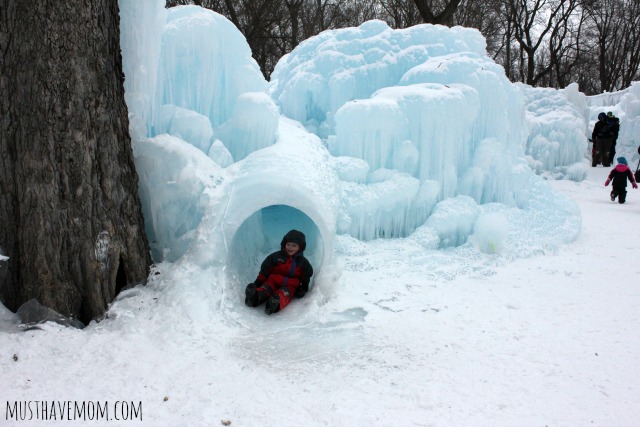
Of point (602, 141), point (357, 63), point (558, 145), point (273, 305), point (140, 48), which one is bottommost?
point (273, 305)

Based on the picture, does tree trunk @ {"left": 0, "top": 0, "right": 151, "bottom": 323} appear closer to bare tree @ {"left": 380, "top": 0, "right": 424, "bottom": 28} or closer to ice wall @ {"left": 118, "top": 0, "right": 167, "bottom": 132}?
ice wall @ {"left": 118, "top": 0, "right": 167, "bottom": 132}

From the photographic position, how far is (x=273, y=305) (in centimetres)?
385

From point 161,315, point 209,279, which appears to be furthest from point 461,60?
point 161,315

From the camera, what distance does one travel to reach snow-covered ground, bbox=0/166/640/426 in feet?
8.21

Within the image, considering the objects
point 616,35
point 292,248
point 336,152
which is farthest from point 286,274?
point 616,35

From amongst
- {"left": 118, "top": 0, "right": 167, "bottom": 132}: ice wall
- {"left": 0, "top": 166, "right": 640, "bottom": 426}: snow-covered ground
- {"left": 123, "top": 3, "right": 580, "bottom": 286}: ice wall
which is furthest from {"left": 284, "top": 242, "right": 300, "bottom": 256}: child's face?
{"left": 118, "top": 0, "right": 167, "bottom": 132}: ice wall

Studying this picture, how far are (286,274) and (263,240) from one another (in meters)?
1.42

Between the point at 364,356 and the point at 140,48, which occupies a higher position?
the point at 140,48

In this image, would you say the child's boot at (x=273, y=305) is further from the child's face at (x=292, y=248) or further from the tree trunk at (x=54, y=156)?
the tree trunk at (x=54, y=156)

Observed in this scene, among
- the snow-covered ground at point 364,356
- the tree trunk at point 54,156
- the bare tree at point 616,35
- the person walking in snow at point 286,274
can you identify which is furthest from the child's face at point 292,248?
the bare tree at point 616,35

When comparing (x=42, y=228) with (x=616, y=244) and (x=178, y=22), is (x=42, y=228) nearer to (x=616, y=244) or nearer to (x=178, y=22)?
(x=178, y=22)

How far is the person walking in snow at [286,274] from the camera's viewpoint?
4066 mm

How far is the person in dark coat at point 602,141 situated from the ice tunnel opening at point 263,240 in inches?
473

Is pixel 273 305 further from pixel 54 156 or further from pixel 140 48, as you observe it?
pixel 140 48
